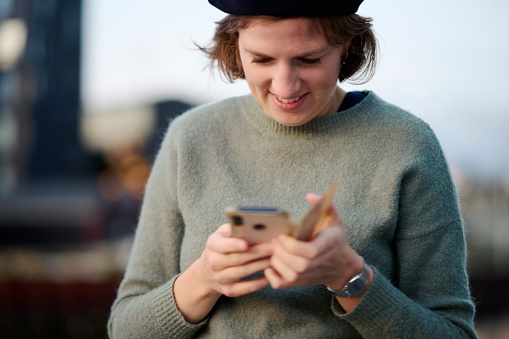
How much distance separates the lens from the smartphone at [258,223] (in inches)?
40.6

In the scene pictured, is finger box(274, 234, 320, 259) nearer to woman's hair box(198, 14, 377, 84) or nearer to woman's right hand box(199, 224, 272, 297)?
woman's right hand box(199, 224, 272, 297)

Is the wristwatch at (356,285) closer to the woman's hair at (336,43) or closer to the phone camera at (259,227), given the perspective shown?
the phone camera at (259,227)

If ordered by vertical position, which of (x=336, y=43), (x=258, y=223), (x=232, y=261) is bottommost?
A: (x=232, y=261)

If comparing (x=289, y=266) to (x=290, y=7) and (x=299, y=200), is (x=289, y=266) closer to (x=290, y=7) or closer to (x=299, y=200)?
(x=299, y=200)

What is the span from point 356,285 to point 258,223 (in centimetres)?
33

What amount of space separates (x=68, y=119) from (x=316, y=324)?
9.06 meters

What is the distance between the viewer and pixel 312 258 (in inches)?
43.0

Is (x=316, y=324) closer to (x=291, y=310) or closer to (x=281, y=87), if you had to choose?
(x=291, y=310)

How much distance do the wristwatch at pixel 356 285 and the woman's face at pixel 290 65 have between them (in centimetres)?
40

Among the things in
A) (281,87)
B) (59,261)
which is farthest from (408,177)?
(59,261)

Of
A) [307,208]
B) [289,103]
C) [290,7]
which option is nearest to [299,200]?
[307,208]

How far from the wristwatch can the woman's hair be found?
0.52 m

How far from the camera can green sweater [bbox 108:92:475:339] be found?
1423 millimetres

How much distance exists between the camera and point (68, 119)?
9.81 meters
